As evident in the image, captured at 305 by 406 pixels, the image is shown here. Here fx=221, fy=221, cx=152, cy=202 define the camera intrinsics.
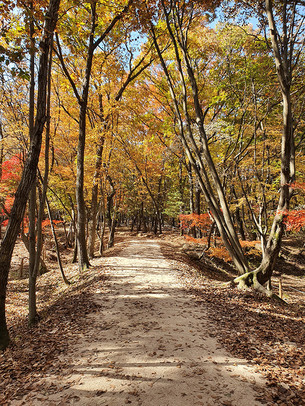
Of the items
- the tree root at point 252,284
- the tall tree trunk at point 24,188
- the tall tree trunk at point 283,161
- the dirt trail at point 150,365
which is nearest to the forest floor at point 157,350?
the dirt trail at point 150,365

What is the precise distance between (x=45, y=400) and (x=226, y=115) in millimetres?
13816

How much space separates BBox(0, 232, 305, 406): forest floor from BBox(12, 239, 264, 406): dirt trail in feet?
0.05

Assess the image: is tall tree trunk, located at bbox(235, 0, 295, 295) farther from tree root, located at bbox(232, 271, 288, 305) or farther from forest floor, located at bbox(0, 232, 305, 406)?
forest floor, located at bbox(0, 232, 305, 406)

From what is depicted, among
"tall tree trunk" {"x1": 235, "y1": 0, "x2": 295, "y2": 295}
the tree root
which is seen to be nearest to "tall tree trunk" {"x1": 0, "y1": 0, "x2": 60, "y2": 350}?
"tall tree trunk" {"x1": 235, "y1": 0, "x2": 295, "y2": 295}

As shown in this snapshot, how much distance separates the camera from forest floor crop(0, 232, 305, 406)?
288 centimetres

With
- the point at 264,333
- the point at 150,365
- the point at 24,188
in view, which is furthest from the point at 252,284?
the point at 24,188

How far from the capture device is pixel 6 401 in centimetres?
291

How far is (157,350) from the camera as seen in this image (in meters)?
3.81

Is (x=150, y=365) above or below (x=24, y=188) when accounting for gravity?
below

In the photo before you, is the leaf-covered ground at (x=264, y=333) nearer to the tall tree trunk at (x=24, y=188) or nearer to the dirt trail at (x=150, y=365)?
the dirt trail at (x=150, y=365)

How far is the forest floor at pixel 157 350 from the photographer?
288 centimetres

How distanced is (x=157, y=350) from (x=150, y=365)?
16.6 inches

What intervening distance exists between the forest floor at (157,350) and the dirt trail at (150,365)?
0.01 meters

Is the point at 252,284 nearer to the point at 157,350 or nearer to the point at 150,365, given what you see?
the point at 157,350
